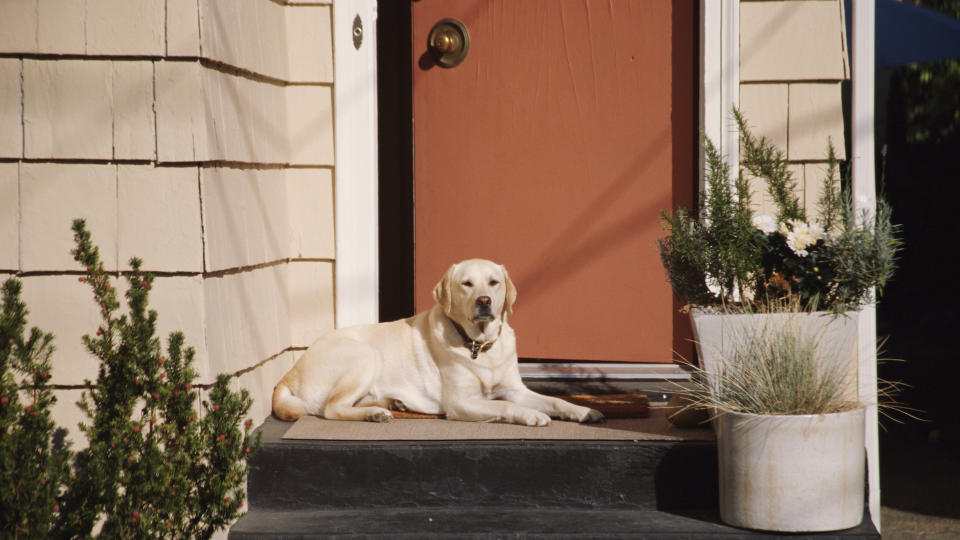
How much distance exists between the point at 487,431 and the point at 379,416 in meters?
0.47

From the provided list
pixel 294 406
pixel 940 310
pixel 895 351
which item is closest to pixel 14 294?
pixel 294 406

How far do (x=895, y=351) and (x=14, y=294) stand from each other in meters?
6.37

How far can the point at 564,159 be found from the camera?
4332 mm

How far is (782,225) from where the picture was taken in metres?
3.28

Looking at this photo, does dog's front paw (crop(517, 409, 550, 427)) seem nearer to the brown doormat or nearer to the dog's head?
the brown doormat

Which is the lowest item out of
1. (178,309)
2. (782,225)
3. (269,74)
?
(178,309)

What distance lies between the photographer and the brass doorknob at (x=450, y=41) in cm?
434

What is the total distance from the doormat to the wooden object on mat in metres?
0.03

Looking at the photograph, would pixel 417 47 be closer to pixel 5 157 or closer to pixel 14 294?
pixel 5 157

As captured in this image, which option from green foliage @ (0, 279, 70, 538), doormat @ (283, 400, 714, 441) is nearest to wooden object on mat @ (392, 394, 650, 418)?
doormat @ (283, 400, 714, 441)

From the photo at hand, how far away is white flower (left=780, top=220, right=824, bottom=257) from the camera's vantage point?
3209 mm

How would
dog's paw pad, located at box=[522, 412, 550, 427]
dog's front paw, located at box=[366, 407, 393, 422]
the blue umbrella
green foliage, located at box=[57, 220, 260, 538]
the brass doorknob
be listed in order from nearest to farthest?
1. green foliage, located at box=[57, 220, 260, 538]
2. dog's paw pad, located at box=[522, 412, 550, 427]
3. dog's front paw, located at box=[366, 407, 393, 422]
4. the brass doorknob
5. the blue umbrella

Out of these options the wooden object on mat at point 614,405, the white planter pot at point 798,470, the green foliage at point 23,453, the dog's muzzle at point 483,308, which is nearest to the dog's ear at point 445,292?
the dog's muzzle at point 483,308

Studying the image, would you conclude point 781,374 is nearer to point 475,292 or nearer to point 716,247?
point 716,247
